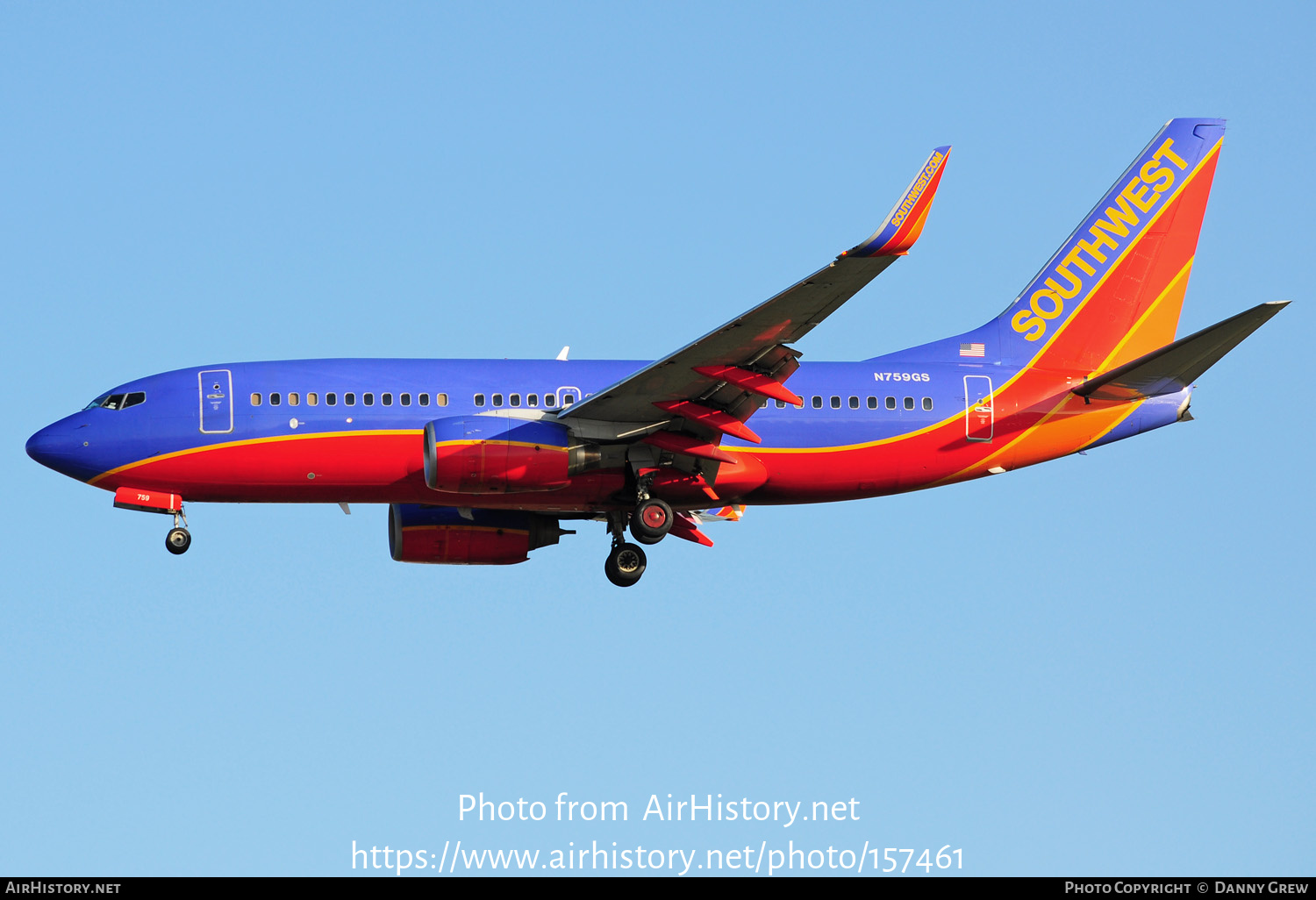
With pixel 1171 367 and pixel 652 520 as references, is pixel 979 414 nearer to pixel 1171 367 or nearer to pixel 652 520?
pixel 1171 367

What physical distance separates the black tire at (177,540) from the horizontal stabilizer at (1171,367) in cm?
1995

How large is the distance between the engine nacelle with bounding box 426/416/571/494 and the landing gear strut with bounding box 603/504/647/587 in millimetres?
3219

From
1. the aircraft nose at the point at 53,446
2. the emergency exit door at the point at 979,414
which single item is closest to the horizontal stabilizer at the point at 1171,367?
the emergency exit door at the point at 979,414

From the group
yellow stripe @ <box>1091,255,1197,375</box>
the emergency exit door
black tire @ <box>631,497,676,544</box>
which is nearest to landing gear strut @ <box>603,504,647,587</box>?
black tire @ <box>631,497,676,544</box>

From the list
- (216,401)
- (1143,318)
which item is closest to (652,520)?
(216,401)

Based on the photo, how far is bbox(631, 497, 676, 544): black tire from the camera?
127 ft

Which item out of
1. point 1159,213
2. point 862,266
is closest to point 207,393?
point 862,266

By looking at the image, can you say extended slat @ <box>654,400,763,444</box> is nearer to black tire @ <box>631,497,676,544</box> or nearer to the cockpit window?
black tire @ <box>631,497,676,544</box>

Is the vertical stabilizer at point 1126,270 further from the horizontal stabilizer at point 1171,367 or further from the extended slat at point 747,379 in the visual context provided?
the extended slat at point 747,379

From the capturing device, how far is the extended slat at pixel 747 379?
35713 millimetres

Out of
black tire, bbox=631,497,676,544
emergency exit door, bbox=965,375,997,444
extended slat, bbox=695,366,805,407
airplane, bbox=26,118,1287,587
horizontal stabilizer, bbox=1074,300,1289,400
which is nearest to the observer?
extended slat, bbox=695,366,805,407

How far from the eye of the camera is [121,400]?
3878 centimetres

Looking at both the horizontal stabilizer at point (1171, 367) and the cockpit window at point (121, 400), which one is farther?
the cockpit window at point (121, 400)

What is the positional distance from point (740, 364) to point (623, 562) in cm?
671
